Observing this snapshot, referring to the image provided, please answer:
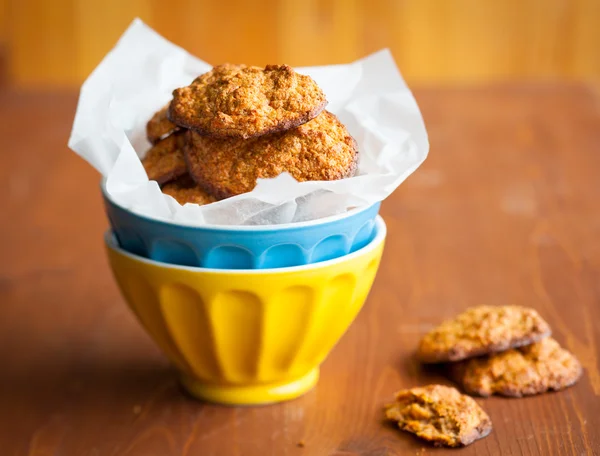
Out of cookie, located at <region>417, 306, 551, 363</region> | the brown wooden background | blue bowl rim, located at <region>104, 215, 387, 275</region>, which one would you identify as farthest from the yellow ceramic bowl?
the brown wooden background

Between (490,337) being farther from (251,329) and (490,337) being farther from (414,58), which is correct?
(414,58)

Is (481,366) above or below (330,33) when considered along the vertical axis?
above

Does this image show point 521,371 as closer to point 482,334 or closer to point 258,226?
point 482,334

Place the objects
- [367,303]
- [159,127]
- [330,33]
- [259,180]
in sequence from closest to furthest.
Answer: [259,180], [159,127], [367,303], [330,33]

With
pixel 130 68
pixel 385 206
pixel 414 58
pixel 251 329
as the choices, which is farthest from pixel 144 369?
pixel 414 58

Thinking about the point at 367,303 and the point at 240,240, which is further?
the point at 367,303

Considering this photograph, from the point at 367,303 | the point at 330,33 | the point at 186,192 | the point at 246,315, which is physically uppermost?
the point at 186,192

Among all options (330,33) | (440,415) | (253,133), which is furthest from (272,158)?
(330,33)
